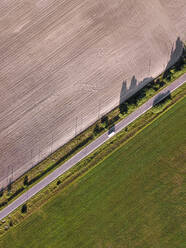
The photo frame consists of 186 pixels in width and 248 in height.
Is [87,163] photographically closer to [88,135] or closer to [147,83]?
[88,135]

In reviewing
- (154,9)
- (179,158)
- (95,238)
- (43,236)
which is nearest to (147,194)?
(179,158)

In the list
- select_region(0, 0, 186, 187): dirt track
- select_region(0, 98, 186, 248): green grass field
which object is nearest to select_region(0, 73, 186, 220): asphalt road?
select_region(0, 98, 186, 248): green grass field

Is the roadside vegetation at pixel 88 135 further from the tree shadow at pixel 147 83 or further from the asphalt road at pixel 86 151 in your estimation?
the asphalt road at pixel 86 151

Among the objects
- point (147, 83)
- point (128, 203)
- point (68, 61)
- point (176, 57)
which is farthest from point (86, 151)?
point (176, 57)

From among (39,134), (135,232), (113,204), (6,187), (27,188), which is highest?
(39,134)

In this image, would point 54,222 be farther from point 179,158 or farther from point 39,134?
point 179,158

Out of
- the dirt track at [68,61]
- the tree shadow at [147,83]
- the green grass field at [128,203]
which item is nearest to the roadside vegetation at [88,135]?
the tree shadow at [147,83]
